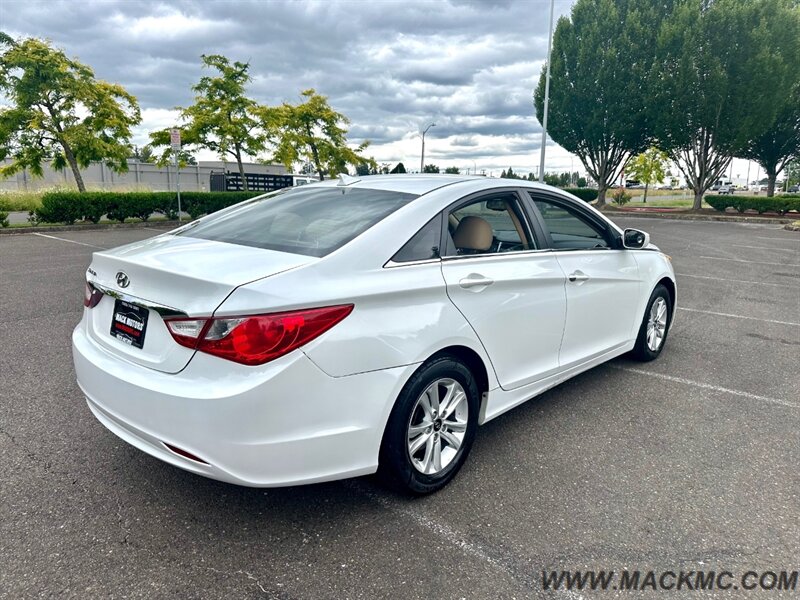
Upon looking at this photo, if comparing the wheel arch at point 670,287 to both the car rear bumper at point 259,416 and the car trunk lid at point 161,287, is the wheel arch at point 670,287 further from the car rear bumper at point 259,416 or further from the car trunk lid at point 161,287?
the car trunk lid at point 161,287

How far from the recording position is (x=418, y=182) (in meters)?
3.39

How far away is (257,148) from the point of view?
2422cm

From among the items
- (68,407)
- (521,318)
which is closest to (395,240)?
(521,318)

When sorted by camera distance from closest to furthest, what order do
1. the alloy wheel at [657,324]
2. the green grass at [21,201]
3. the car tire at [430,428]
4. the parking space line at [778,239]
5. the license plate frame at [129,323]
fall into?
the license plate frame at [129,323] < the car tire at [430,428] < the alloy wheel at [657,324] < the parking space line at [778,239] < the green grass at [21,201]

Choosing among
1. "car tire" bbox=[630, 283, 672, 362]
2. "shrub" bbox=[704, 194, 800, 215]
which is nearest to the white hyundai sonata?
"car tire" bbox=[630, 283, 672, 362]

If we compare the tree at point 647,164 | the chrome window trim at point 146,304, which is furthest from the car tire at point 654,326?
the tree at point 647,164

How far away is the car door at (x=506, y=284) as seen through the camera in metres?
2.91

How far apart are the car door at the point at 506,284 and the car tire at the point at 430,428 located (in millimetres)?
276

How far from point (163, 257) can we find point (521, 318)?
6.21 ft

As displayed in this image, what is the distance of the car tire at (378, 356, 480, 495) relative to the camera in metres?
2.56

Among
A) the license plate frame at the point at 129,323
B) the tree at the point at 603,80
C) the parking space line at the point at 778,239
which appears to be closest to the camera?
the license plate frame at the point at 129,323

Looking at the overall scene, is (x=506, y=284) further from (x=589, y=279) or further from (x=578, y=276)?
(x=589, y=279)

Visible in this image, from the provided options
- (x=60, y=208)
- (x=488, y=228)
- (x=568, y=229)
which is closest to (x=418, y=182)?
(x=488, y=228)

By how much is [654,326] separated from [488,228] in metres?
2.43
